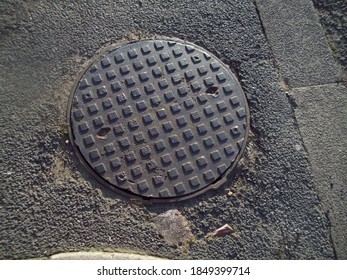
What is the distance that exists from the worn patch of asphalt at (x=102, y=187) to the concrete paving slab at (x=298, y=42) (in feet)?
0.29

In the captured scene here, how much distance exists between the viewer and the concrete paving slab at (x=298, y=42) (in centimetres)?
267

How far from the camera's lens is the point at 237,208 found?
2305 millimetres

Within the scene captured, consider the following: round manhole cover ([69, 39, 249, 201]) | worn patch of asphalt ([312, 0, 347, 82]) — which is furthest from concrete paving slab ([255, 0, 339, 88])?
round manhole cover ([69, 39, 249, 201])

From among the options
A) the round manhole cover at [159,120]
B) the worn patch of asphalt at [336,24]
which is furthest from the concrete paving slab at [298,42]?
the round manhole cover at [159,120]

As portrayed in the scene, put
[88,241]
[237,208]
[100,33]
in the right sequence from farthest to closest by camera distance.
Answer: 1. [100,33]
2. [237,208]
3. [88,241]

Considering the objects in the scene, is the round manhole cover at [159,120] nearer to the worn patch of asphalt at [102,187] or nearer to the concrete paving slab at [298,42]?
the worn patch of asphalt at [102,187]

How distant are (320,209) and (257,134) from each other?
2.02 ft

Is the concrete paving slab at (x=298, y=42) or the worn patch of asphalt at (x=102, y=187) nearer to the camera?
the worn patch of asphalt at (x=102, y=187)

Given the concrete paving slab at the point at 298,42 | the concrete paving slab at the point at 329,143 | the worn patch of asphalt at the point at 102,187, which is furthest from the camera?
the concrete paving slab at the point at 298,42

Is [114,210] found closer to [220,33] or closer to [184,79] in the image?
[184,79]

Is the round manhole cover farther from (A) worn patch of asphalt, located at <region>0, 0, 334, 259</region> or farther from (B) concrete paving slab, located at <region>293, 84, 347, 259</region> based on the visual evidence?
(B) concrete paving slab, located at <region>293, 84, 347, 259</region>

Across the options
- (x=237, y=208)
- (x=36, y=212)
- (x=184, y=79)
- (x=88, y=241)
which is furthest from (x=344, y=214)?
(x=36, y=212)

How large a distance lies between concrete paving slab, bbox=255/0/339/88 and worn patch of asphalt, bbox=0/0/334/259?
88 millimetres

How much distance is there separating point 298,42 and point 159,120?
1231mm
